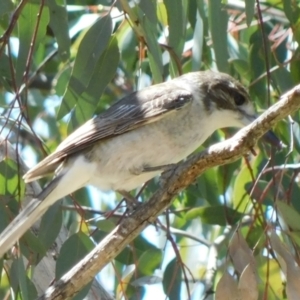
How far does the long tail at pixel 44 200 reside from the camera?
3152mm

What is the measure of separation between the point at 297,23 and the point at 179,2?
66 cm

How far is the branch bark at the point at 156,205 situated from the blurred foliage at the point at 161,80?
0.18 metres

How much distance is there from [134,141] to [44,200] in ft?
1.41

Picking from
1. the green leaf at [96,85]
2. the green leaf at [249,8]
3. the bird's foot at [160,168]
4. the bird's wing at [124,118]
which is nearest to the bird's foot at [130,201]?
the bird's foot at [160,168]

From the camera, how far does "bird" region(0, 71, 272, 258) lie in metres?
3.46

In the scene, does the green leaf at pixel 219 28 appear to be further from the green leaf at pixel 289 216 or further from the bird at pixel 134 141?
the green leaf at pixel 289 216

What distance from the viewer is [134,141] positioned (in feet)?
11.5

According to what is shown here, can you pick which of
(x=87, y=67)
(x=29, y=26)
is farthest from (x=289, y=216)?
(x=29, y=26)

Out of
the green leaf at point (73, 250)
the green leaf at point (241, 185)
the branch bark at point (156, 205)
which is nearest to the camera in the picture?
the branch bark at point (156, 205)

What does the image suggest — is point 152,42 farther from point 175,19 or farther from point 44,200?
point 44,200

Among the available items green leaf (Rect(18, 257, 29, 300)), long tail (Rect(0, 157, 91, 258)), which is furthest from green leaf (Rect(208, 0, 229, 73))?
green leaf (Rect(18, 257, 29, 300))

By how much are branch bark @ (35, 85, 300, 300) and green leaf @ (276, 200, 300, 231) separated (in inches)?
13.0

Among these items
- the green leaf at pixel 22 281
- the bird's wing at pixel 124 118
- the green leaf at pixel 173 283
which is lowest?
the green leaf at pixel 173 283

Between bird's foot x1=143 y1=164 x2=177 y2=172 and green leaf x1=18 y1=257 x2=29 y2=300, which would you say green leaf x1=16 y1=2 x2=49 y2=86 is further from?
green leaf x1=18 y1=257 x2=29 y2=300
